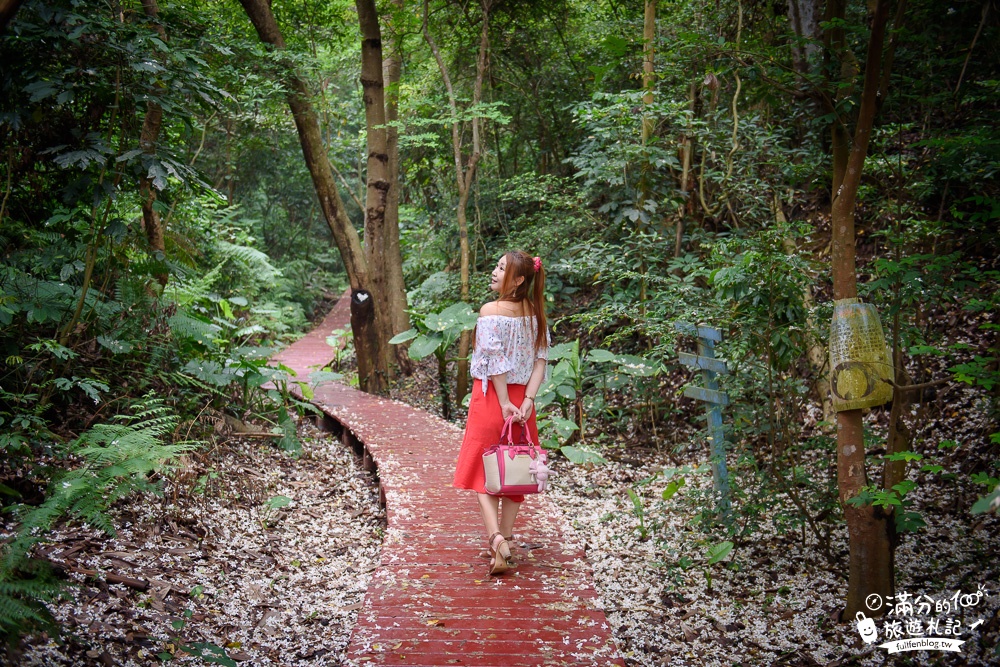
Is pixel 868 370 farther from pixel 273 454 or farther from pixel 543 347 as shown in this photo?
pixel 273 454

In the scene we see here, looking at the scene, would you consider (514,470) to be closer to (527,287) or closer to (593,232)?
(527,287)

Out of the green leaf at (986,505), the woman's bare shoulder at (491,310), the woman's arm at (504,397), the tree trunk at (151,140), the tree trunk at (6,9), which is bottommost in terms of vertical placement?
the green leaf at (986,505)

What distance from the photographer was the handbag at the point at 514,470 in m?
3.59

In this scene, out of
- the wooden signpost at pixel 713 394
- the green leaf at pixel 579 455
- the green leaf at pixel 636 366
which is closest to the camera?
the wooden signpost at pixel 713 394

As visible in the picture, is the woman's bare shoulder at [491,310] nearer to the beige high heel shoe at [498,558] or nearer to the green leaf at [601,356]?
the beige high heel shoe at [498,558]

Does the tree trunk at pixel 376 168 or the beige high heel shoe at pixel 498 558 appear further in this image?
the tree trunk at pixel 376 168

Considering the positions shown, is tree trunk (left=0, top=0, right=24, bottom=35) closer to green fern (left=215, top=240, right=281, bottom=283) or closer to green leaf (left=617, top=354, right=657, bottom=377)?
green leaf (left=617, top=354, right=657, bottom=377)

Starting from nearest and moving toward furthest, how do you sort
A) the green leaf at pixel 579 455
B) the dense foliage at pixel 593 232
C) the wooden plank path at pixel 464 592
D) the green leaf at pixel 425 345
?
the wooden plank path at pixel 464 592, the dense foliage at pixel 593 232, the green leaf at pixel 579 455, the green leaf at pixel 425 345

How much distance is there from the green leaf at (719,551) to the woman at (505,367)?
1.13 metres

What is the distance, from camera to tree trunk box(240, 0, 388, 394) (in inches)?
314

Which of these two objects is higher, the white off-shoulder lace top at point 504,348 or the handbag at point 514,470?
the white off-shoulder lace top at point 504,348

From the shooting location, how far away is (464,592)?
3.51 metres

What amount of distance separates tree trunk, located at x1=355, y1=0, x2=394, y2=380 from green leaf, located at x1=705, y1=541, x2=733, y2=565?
6.49 meters

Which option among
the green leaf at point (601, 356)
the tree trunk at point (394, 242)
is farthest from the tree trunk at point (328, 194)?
the green leaf at point (601, 356)
